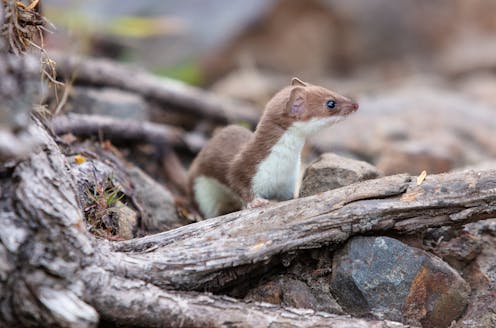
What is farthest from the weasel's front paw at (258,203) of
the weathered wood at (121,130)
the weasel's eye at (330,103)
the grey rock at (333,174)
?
the weathered wood at (121,130)

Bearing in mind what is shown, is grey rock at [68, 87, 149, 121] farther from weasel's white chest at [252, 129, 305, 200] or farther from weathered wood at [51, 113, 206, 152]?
weasel's white chest at [252, 129, 305, 200]

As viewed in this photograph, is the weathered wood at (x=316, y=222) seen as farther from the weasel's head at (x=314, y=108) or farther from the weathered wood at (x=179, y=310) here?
the weasel's head at (x=314, y=108)

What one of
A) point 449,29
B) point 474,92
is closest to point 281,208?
point 474,92

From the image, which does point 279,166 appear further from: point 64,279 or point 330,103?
point 64,279

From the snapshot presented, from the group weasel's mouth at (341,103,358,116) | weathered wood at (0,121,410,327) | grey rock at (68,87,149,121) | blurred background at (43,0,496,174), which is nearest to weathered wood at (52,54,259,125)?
grey rock at (68,87,149,121)

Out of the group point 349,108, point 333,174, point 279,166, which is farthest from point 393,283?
point 349,108

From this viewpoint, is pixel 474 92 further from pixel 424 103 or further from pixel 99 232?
pixel 99 232
